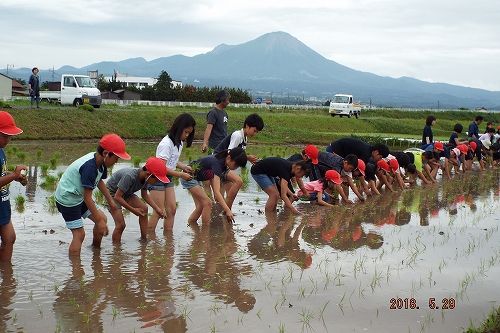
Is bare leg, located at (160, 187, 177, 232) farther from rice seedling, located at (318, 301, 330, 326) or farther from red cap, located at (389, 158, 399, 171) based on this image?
red cap, located at (389, 158, 399, 171)

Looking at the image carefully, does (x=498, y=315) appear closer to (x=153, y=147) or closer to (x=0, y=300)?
(x=0, y=300)

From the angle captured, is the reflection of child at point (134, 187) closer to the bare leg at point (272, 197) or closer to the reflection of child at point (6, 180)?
the reflection of child at point (6, 180)

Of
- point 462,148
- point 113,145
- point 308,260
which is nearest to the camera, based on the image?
point 113,145

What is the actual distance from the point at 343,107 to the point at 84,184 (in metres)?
38.8

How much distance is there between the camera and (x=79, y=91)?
95.1 ft

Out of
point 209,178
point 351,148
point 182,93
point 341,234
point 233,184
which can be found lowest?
point 341,234

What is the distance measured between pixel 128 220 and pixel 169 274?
2747 mm

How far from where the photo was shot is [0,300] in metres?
5.12

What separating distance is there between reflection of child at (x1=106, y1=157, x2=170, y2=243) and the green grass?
141 inches

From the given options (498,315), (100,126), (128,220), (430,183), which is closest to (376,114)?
(100,126)

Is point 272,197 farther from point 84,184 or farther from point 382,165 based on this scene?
point 84,184

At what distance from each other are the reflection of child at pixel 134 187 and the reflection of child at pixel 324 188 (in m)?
3.69

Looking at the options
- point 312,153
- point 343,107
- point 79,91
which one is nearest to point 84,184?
point 312,153

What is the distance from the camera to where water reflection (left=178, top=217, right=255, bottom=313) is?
5.45 m
